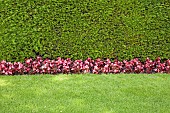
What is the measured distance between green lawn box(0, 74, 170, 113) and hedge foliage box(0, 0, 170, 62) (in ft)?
2.28

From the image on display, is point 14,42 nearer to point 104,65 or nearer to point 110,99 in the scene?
point 104,65

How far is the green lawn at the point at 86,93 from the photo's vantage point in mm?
5855

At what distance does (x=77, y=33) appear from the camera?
783cm

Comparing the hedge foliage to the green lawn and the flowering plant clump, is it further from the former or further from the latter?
the green lawn

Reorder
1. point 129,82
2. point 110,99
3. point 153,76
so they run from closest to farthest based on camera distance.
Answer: point 110,99, point 129,82, point 153,76

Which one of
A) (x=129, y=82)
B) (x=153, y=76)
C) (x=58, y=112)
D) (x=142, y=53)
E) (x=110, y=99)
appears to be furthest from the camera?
(x=142, y=53)

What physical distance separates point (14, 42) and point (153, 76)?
2884 millimetres

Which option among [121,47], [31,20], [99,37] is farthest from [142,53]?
[31,20]

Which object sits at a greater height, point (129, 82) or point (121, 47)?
point (121, 47)

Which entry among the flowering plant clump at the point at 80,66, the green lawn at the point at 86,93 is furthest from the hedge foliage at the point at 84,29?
the green lawn at the point at 86,93

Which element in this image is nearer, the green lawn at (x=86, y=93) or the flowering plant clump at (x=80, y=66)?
the green lawn at (x=86, y=93)

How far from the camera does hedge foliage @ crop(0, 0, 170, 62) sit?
302 inches

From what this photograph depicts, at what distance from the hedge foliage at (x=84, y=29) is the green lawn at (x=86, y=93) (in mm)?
696

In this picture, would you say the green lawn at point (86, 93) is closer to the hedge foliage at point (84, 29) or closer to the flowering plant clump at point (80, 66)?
the flowering plant clump at point (80, 66)
